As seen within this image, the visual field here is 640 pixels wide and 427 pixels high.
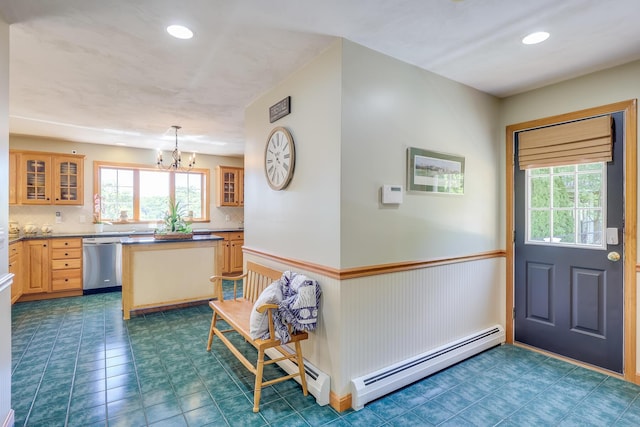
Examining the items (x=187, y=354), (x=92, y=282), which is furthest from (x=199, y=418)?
(x=92, y=282)

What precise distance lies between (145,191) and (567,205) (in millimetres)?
6495

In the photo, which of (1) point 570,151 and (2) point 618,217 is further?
(1) point 570,151

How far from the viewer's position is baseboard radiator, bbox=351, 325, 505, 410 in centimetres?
226

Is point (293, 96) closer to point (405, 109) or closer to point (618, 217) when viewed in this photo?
point (405, 109)

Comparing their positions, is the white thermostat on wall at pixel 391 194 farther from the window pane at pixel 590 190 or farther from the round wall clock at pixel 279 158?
the window pane at pixel 590 190

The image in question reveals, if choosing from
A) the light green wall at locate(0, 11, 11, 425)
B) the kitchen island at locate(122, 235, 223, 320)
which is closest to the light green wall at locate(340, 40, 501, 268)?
the light green wall at locate(0, 11, 11, 425)

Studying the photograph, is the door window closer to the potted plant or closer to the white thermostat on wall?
the white thermostat on wall

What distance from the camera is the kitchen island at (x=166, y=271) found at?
4.07 metres

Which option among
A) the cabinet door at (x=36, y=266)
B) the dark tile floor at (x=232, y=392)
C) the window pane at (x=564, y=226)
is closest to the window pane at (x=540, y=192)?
the window pane at (x=564, y=226)

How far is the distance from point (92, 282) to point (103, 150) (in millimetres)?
2305

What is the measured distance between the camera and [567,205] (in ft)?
9.70

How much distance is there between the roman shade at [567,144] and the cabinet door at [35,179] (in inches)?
264

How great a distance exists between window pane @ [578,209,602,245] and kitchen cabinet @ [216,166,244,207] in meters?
5.83

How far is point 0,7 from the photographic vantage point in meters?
1.86
